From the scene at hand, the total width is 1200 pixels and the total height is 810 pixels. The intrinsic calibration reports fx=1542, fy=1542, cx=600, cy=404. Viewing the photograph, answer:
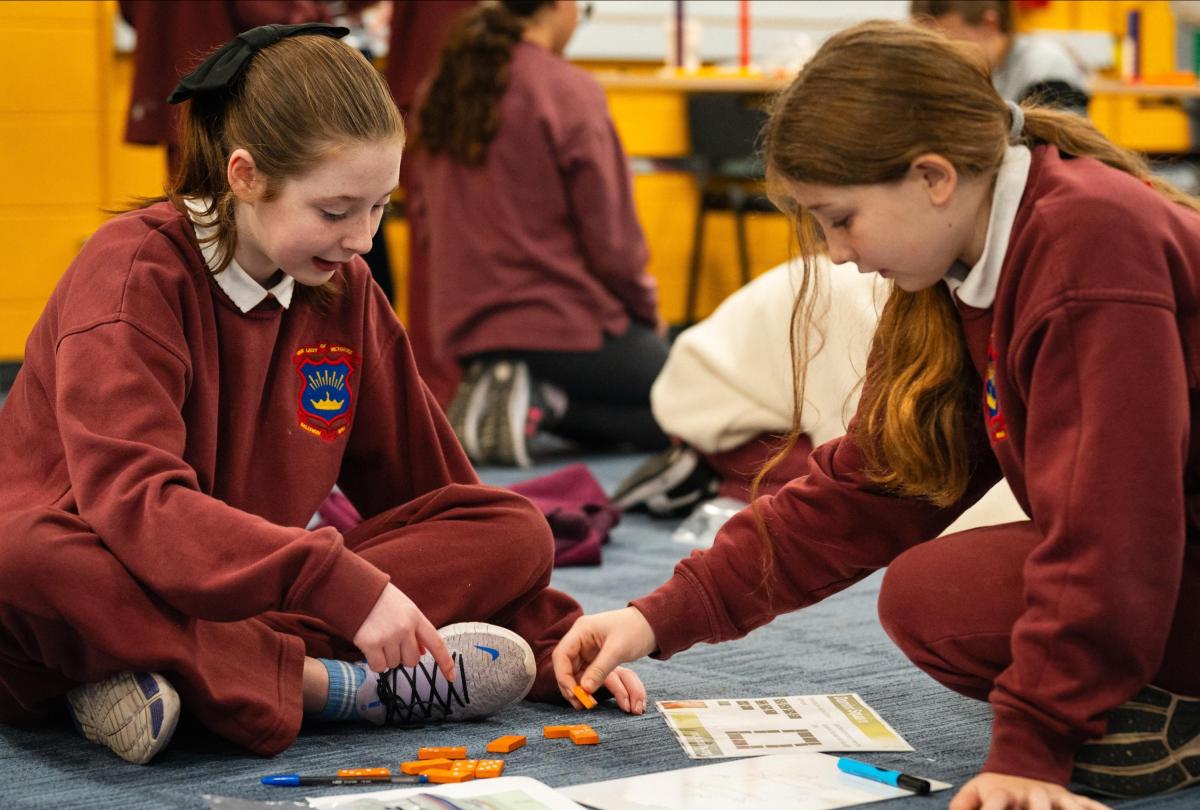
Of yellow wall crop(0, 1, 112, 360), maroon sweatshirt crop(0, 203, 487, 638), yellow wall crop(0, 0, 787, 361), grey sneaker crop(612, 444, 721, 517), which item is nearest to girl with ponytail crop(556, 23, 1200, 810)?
maroon sweatshirt crop(0, 203, 487, 638)

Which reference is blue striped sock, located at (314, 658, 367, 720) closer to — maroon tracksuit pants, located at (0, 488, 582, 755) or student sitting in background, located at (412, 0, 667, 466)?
maroon tracksuit pants, located at (0, 488, 582, 755)

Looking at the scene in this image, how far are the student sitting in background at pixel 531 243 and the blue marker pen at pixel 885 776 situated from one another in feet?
7.00

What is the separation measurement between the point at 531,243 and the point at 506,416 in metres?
0.40

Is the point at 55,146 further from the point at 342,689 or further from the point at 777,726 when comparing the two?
the point at 777,726

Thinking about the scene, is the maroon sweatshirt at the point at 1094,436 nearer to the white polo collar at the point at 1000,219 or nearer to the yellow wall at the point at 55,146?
the white polo collar at the point at 1000,219

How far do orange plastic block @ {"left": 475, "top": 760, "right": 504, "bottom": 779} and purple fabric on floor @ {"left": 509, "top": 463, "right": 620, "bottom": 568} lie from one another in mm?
897

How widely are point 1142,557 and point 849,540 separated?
366mm

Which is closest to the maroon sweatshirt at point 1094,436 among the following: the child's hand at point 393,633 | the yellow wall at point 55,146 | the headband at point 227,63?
the child's hand at point 393,633

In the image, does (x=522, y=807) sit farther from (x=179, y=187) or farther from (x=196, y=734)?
(x=179, y=187)

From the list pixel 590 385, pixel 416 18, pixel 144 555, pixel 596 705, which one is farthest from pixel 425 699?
pixel 416 18

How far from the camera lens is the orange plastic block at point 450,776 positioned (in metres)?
1.24

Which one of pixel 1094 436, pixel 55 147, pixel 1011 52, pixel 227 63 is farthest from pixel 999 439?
pixel 55 147

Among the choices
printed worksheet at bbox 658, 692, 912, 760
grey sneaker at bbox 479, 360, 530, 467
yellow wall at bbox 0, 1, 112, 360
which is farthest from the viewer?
yellow wall at bbox 0, 1, 112, 360

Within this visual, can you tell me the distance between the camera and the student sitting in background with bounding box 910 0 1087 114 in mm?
3416
